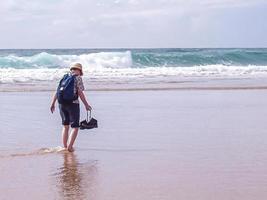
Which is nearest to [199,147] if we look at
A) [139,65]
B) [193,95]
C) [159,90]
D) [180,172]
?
[180,172]

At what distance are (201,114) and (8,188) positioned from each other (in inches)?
277

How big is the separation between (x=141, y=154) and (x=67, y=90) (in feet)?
4.96

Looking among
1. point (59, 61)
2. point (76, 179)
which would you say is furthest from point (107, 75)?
point (76, 179)

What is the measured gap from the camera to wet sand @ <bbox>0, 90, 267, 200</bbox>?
6504 millimetres

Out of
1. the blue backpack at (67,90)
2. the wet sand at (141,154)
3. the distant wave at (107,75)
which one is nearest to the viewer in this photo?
the wet sand at (141,154)

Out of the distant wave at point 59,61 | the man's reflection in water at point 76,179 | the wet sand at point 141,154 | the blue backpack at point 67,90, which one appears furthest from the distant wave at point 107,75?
the man's reflection in water at point 76,179

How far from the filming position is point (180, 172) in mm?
7348

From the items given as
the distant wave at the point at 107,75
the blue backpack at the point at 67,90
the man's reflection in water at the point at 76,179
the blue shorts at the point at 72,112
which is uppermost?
the blue backpack at the point at 67,90

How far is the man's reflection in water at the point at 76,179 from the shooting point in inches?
249

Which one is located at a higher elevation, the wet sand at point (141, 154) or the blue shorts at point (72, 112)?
the blue shorts at point (72, 112)

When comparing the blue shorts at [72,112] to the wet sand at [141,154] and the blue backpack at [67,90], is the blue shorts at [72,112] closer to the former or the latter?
the blue backpack at [67,90]

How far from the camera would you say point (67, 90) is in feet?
29.9

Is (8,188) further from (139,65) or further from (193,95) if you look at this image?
(139,65)

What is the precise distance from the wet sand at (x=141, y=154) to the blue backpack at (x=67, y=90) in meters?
0.77
